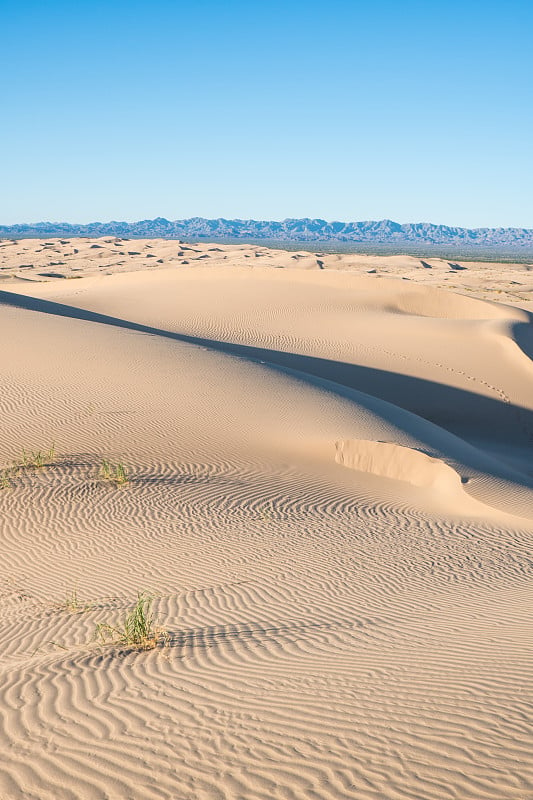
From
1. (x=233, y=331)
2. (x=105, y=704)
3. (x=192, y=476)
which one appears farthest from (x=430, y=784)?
(x=233, y=331)

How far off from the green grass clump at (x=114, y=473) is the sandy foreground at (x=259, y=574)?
0.13m

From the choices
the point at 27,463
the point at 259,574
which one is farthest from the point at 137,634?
the point at 27,463

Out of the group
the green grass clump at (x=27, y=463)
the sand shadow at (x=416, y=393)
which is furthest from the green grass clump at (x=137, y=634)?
the sand shadow at (x=416, y=393)

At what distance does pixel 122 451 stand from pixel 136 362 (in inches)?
227

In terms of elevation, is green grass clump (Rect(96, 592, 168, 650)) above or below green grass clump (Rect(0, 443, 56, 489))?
above

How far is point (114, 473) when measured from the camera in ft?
35.6

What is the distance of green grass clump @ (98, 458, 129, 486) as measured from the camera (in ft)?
34.4

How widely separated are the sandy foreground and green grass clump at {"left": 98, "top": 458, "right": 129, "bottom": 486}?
0.13 meters

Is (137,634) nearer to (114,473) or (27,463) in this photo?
(114,473)

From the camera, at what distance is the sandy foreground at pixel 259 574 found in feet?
12.1

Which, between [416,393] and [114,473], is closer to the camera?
[114,473]

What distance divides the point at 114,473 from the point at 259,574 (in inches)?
156

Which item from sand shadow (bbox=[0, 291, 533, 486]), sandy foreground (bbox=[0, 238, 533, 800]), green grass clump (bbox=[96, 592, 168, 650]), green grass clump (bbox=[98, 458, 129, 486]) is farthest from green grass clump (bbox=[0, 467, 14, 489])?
sand shadow (bbox=[0, 291, 533, 486])

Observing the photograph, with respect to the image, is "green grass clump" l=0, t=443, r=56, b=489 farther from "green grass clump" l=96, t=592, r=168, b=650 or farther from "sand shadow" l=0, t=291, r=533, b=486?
"sand shadow" l=0, t=291, r=533, b=486
